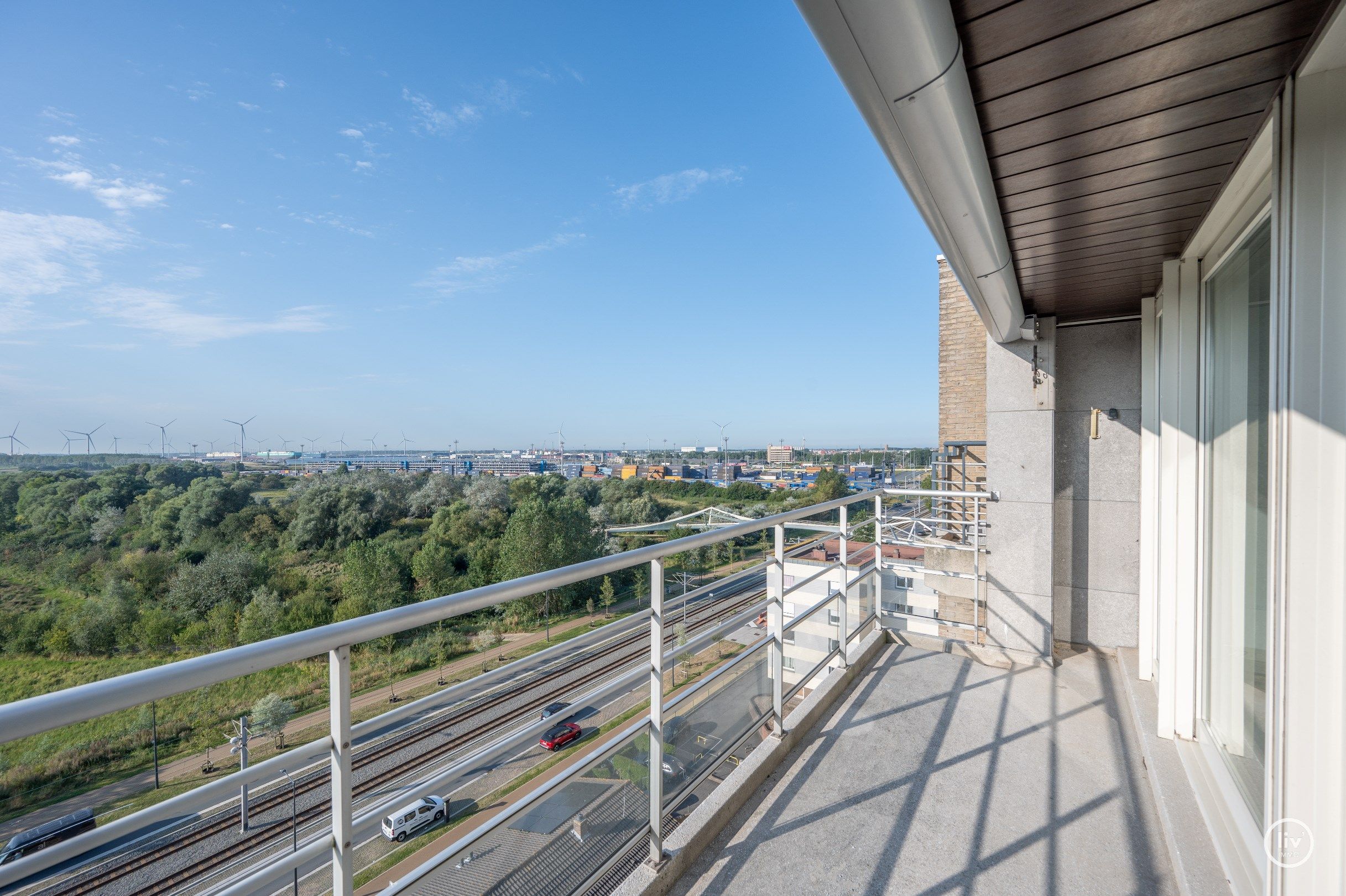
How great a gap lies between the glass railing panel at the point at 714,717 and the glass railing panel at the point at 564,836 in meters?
0.14

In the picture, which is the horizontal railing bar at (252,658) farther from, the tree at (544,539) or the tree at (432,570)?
the tree at (432,570)

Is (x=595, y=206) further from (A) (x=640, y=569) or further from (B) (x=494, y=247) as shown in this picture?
(A) (x=640, y=569)

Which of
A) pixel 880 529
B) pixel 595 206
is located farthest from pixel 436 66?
pixel 880 529

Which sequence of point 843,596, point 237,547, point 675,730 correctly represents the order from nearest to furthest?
point 675,730 → point 843,596 → point 237,547

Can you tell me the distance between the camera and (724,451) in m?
26.1

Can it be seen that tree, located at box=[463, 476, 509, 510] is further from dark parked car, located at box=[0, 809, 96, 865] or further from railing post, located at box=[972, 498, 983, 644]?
dark parked car, located at box=[0, 809, 96, 865]

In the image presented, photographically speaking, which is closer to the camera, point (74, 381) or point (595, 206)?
point (595, 206)

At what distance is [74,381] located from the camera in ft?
91.2

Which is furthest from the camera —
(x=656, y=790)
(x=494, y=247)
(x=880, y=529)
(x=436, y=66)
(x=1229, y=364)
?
(x=494, y=247)

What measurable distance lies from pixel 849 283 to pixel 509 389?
970 inches

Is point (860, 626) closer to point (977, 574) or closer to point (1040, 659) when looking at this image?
point (977, 574)

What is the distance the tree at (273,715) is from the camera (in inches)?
44.1

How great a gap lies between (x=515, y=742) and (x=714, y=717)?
1095 mm

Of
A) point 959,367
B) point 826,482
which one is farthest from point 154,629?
point 959,367
